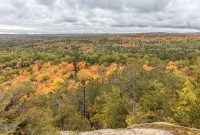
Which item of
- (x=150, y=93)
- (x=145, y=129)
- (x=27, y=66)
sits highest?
(x=145, y=129)

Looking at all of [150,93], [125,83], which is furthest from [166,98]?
[125,83]

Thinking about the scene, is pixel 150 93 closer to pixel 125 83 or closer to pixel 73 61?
pixel 125 83

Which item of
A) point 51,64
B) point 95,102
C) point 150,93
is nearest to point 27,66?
point 51,64

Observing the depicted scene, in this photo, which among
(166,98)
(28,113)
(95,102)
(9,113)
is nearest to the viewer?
(9,113)

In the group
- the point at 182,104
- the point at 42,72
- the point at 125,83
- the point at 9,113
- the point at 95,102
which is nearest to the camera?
the point at 9,113

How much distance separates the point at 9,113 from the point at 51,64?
491ft

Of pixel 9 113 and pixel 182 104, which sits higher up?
pixel 9 113

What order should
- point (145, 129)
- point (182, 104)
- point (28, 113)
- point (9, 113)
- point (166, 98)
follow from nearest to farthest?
point (9, 113) → point (28, 113) → point (145, 129) → point (182, 104) → point (166, 98)

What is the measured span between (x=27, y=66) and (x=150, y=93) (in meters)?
128

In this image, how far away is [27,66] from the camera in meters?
178

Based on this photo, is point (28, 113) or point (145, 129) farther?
point (145, 129)

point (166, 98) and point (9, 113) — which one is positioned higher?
point (9, 113)

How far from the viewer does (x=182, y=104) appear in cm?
5025

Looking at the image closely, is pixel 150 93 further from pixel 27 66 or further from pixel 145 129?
pixel 27 66
